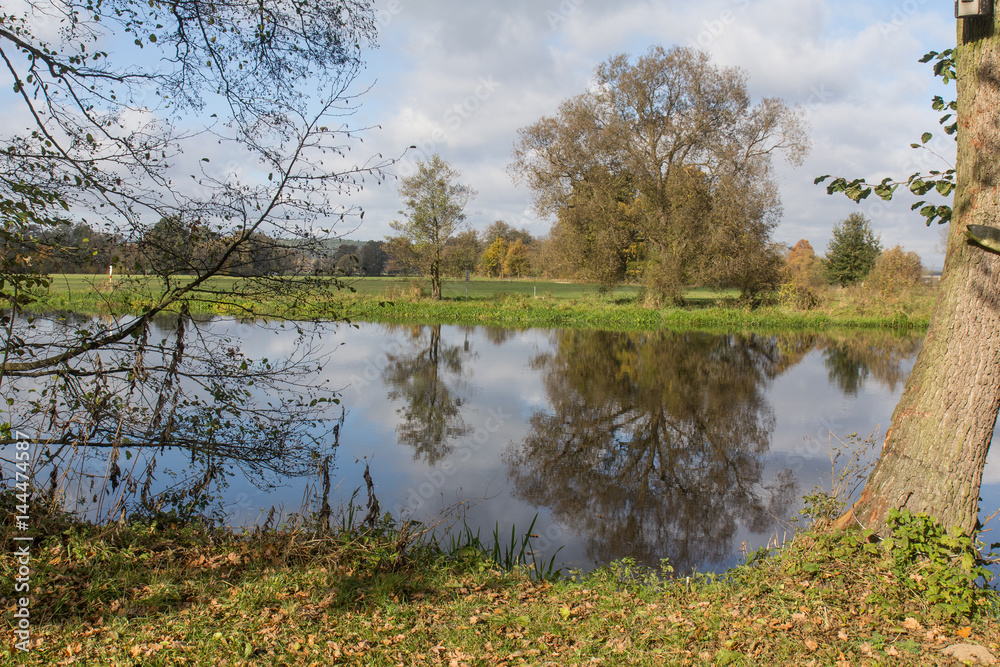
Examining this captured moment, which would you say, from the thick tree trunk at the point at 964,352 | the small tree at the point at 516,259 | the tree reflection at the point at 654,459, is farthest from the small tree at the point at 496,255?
the thick tree trunk at the point at 964,352

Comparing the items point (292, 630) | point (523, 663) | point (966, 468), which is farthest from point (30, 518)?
point (966, 468)

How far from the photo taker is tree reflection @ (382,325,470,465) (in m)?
9.21

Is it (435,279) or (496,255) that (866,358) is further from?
(496,255)

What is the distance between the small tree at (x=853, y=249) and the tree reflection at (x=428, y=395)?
1295 inches

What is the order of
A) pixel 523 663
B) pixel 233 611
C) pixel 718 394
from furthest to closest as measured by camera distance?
1. pixel 718 394
2. pixel 233 611
3. pixel 523 663

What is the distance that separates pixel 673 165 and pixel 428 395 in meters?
20.3

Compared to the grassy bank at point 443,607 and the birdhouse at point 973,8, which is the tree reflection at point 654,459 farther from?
the birdhouse at point 973,8

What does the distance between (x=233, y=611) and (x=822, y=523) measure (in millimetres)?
4255

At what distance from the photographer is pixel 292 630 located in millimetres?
3736

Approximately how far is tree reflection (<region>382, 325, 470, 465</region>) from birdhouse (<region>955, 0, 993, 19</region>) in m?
6.80

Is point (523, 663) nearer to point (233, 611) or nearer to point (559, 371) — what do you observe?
point (233, 611)

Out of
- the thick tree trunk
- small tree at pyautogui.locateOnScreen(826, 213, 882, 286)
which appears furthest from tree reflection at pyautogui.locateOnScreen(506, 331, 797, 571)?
small tree at pyautogui.locateOnScreen(826, 213, 882, 286)

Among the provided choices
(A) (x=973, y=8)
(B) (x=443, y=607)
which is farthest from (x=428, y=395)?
(A) (x=973, y=8)

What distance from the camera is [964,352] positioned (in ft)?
14.4
